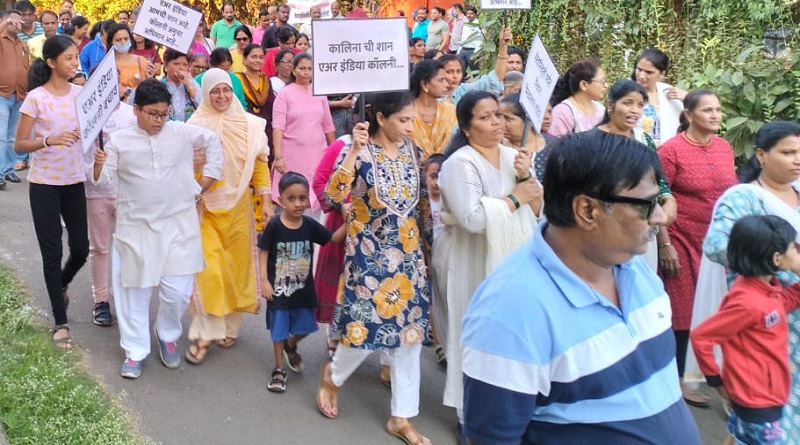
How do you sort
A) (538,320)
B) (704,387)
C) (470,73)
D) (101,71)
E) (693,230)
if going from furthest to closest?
(470,73), (704,387), (693,230), (101,71), (538,320)

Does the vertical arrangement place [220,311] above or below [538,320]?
below

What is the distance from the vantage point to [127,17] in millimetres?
16156

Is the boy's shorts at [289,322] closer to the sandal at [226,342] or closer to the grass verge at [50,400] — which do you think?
the sandal at [226,342]

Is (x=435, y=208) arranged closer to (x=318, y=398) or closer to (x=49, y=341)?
(x=318, y=398)

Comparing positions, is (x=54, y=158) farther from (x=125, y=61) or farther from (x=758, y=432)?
(x=758, y=432)

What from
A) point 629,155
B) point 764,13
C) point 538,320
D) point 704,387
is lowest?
point 704,387

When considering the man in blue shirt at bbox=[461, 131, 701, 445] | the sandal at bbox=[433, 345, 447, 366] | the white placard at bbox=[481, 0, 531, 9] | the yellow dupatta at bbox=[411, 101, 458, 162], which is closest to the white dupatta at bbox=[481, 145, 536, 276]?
the yellow dupatta at bbox=[411, 101, 458, 162]

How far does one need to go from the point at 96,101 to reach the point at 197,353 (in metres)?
1.70

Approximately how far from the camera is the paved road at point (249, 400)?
4648 mm

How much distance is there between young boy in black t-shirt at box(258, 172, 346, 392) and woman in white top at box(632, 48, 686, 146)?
2384mm

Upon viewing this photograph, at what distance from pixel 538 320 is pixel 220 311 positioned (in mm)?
3886

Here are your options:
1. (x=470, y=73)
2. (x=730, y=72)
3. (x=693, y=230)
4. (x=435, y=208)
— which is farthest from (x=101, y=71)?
(x=470, y=73)

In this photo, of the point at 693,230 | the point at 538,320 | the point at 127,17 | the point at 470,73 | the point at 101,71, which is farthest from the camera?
the point at 127,17

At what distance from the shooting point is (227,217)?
222 inches
